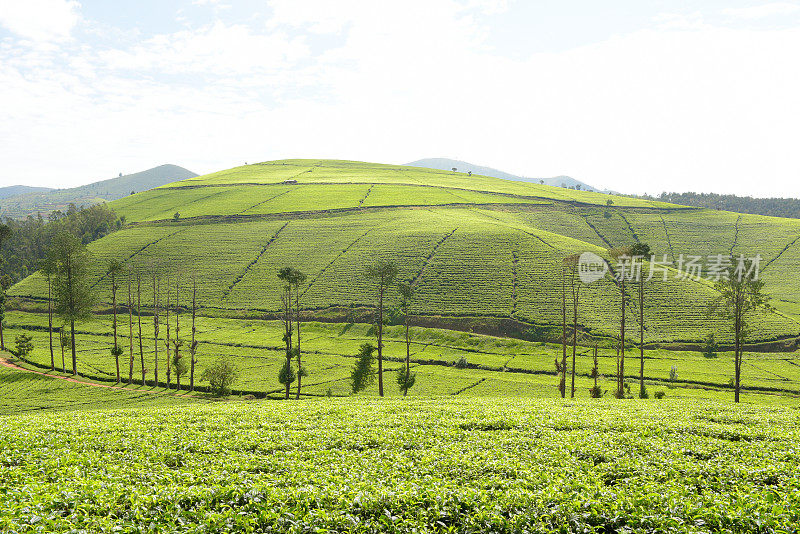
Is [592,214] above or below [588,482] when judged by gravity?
above

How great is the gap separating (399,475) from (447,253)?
127 m

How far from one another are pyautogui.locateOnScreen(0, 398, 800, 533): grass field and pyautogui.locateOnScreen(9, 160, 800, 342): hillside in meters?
89.1

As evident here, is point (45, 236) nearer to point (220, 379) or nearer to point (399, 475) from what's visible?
point (220, 379)

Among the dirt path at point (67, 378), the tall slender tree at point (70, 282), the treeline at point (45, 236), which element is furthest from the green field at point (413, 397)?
the treeline at point (45, 236)

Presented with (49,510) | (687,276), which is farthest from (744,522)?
(687,276)

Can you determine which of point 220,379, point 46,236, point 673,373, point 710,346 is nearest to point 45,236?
point 46,236

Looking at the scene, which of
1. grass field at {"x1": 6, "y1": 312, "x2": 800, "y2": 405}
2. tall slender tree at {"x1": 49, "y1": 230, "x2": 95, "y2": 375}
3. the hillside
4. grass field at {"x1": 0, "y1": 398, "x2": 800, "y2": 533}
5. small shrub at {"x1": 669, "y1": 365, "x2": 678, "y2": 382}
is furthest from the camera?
the hillside

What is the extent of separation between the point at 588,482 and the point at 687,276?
136 m

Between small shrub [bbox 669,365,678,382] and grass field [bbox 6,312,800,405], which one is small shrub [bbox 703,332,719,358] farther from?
small shrub [bbox 669,365,678,382]

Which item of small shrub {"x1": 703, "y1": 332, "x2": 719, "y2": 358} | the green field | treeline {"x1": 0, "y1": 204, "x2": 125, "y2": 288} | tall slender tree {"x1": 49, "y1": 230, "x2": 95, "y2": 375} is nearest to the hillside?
the green field

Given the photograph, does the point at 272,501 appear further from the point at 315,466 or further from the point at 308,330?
the point at 308,330

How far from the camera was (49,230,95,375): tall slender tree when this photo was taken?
79.1 metres

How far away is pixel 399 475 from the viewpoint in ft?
46.8

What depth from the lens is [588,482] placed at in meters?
13.8
